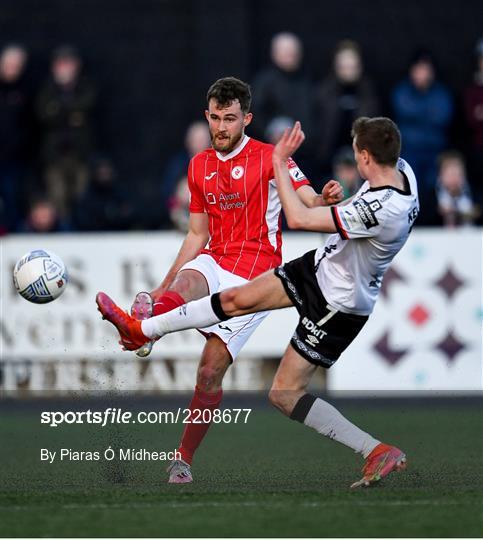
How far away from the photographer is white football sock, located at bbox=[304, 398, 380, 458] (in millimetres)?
8180

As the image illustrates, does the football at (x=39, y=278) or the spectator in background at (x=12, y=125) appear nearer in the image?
the football at (x=39, y=278)

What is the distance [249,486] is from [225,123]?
2134 mm

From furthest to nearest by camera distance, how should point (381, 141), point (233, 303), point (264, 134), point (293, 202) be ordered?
point (264, 134)
point (233, 303)
point (293, 202)
point (381, 141)

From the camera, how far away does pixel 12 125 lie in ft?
52.3

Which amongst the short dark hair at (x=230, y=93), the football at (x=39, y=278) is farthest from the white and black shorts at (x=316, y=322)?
the football at (x=39, y=278)

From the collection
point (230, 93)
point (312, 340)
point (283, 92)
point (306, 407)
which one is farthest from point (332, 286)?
point (283, 92)

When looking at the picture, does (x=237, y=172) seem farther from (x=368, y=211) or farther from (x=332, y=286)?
(x=368, y=211)

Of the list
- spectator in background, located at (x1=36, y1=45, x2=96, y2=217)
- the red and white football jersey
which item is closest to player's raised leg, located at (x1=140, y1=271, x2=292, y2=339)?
the red and white football jersey

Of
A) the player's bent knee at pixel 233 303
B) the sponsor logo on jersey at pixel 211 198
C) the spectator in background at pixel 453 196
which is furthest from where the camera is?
the spectator in background at pixel 453 196

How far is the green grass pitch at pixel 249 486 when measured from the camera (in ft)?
21.8

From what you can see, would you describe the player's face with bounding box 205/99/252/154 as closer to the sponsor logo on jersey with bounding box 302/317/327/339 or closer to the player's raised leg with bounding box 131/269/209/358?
the player's raised leg with bounding box 131/269/209/358

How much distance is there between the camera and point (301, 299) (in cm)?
827

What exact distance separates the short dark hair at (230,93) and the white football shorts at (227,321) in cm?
96

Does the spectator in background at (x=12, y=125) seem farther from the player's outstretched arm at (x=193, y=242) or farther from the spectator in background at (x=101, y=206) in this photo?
the player's outstretched arm at (x=193, y=242)
